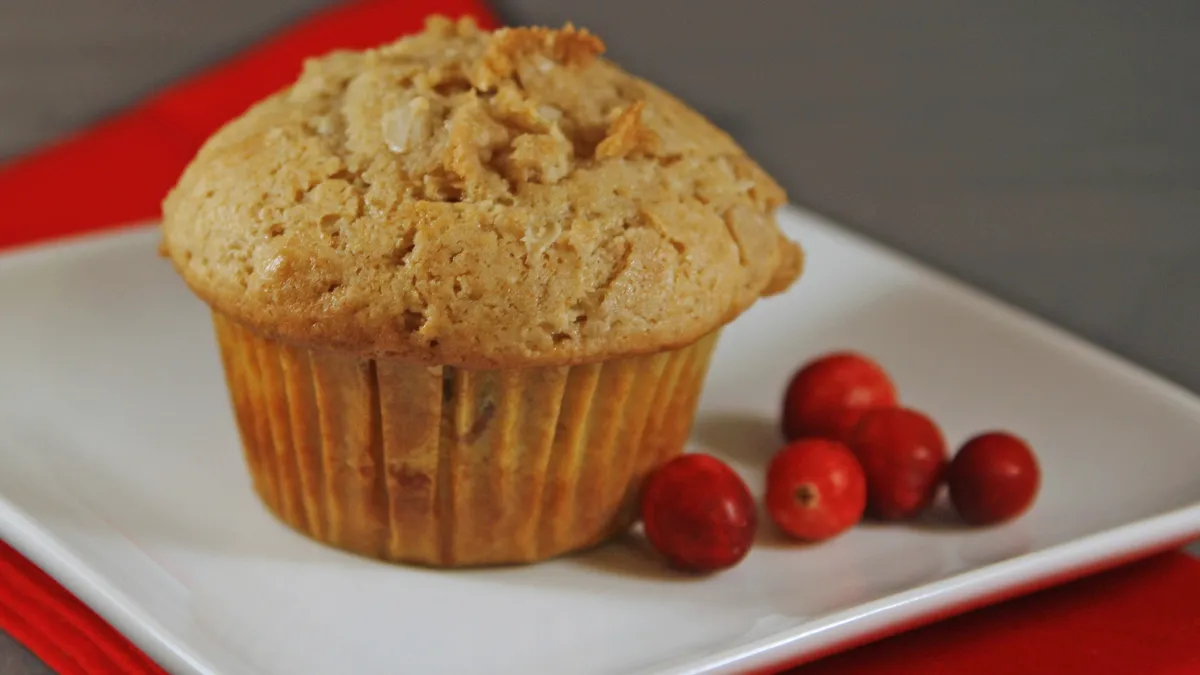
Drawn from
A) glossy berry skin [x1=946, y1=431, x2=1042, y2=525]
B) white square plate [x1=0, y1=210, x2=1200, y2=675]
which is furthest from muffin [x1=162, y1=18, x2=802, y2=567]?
glossy berry skin [x1=946, y1=431, x2=1042, y2=525]

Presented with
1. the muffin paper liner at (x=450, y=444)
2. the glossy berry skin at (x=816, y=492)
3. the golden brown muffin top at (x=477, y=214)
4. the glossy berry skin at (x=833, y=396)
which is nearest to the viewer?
the golden brown muffin top at (x=477, y=214)

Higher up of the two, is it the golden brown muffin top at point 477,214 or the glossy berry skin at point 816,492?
the golden brown muffin top at point 477,214

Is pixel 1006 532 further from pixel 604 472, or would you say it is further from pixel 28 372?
pixel 28 372

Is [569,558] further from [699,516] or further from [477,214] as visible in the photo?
[477,214]

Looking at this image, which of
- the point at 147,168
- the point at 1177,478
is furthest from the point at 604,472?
the point at 147,168

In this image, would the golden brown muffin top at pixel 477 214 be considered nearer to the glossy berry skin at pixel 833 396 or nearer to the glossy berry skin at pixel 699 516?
the glossy berry skin at pixel 699 516

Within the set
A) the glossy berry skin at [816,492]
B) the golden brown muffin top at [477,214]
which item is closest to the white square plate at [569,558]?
the glossy berry skin at [816,492]

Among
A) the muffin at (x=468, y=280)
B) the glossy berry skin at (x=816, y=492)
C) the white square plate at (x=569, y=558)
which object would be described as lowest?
the white square plate at (x=569, y=558)

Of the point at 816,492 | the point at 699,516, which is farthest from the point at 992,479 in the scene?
the point at 699,516
